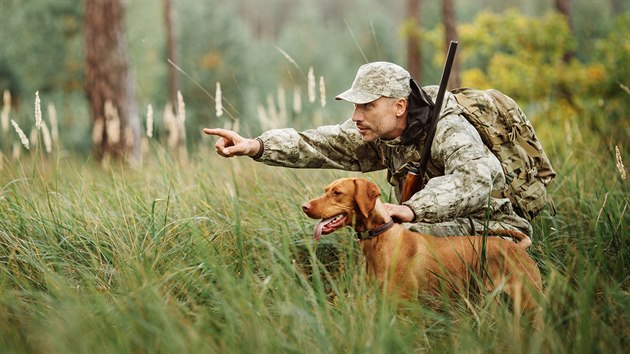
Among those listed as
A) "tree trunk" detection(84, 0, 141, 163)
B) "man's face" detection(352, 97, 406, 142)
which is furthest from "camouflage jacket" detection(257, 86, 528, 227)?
"tree trunk" detection(84, 0, 141, 163)

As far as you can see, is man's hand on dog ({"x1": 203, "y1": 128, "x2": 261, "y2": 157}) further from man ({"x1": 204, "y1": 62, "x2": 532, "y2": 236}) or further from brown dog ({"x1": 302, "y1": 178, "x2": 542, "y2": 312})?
brown dog ({"x1": 302, "y1": 178, "x2": 542, "y2": 312})

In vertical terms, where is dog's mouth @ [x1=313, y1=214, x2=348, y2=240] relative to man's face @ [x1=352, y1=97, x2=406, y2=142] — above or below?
below

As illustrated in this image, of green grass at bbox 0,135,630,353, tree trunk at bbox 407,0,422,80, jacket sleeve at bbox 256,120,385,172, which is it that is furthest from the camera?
tree trunk at bbox 407,0,422,80

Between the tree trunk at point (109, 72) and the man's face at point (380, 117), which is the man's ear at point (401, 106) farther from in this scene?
the tree trunk at point (109, 72)

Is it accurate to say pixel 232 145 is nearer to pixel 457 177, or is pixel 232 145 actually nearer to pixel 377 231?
pixel 377 231

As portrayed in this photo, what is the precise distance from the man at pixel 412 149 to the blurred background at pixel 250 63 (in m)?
0.64

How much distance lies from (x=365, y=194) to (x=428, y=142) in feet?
2.09

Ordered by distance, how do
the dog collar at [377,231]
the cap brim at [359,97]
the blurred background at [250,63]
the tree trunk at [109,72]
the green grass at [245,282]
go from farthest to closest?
1. the tree trunk at [109,72]
2. the blurred background at [250,63]
3. the cap brim at [359,97]
4. the dog collar at [377,231]
5. the green grass at [245,282]

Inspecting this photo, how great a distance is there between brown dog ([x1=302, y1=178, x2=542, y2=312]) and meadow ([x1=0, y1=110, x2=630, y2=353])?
0.13 meters

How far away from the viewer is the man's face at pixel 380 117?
3.99m

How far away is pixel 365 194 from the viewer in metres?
3.54

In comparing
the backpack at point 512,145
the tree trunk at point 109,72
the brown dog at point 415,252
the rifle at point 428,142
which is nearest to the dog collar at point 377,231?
the brown dog at point 415,252

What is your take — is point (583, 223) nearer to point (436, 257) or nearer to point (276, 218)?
point (436, 257)

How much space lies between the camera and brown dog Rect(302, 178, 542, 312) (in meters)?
3.56
